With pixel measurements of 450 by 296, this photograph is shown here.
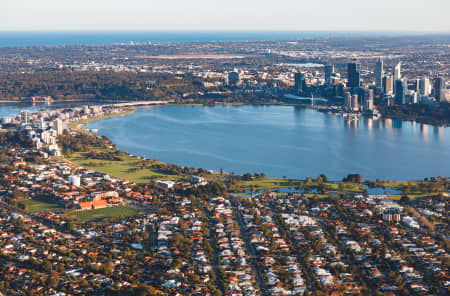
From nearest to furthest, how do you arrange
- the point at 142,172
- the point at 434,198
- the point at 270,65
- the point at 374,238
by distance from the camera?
the point at 374,238
the point at 434,198
the point at 142,172
the point at 270,65

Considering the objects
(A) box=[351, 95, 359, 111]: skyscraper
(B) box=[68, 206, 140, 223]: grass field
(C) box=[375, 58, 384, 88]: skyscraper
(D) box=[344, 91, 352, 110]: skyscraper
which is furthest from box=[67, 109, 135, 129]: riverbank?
(C) box=[375, 58, 384, 88]: skyscraper

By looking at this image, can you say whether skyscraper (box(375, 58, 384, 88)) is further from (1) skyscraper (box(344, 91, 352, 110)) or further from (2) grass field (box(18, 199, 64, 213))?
(2) grass field (box(18, 199, 64, 213))

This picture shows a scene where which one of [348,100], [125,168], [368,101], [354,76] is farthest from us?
[354,76]

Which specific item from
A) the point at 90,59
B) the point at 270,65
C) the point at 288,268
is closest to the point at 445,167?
the point at 288,268

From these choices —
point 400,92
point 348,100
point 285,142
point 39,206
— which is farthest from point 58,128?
point 400,92

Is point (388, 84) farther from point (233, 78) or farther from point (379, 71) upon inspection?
point (233, 78)

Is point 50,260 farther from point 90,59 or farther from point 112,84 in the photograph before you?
point 90,59
